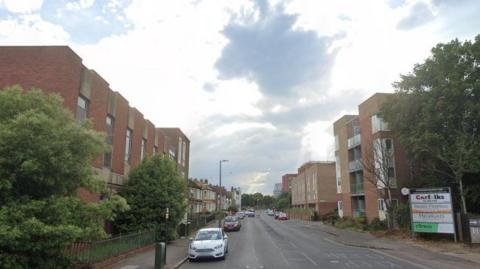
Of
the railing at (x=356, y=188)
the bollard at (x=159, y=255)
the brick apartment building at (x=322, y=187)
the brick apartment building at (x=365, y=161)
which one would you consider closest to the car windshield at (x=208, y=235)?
the bollard at (x=159, y=255)

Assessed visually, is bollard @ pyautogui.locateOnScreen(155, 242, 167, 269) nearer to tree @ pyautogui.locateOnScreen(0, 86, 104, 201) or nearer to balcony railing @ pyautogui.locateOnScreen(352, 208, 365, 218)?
tree @ pyautogui.locateOnScreen(0, 86, 104, 201)

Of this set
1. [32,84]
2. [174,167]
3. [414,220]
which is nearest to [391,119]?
[414,220]

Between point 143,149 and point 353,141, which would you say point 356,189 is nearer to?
point 353,141

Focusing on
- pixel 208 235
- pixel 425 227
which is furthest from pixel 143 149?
pixel 425 227

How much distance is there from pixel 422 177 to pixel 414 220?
18.8 ft

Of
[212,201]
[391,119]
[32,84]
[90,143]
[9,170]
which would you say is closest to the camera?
[9,170]

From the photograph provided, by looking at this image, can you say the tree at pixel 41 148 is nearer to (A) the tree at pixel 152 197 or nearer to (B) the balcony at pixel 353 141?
(A) the tree at pixel 152 197

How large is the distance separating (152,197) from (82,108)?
753cm

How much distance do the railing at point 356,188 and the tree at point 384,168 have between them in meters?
Result: 6.40

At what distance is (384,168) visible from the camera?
34531mm

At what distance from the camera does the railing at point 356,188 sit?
45812mm

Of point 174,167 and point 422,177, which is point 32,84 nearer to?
point 174,167

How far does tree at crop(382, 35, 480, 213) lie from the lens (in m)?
25.1

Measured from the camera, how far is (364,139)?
140 ft
